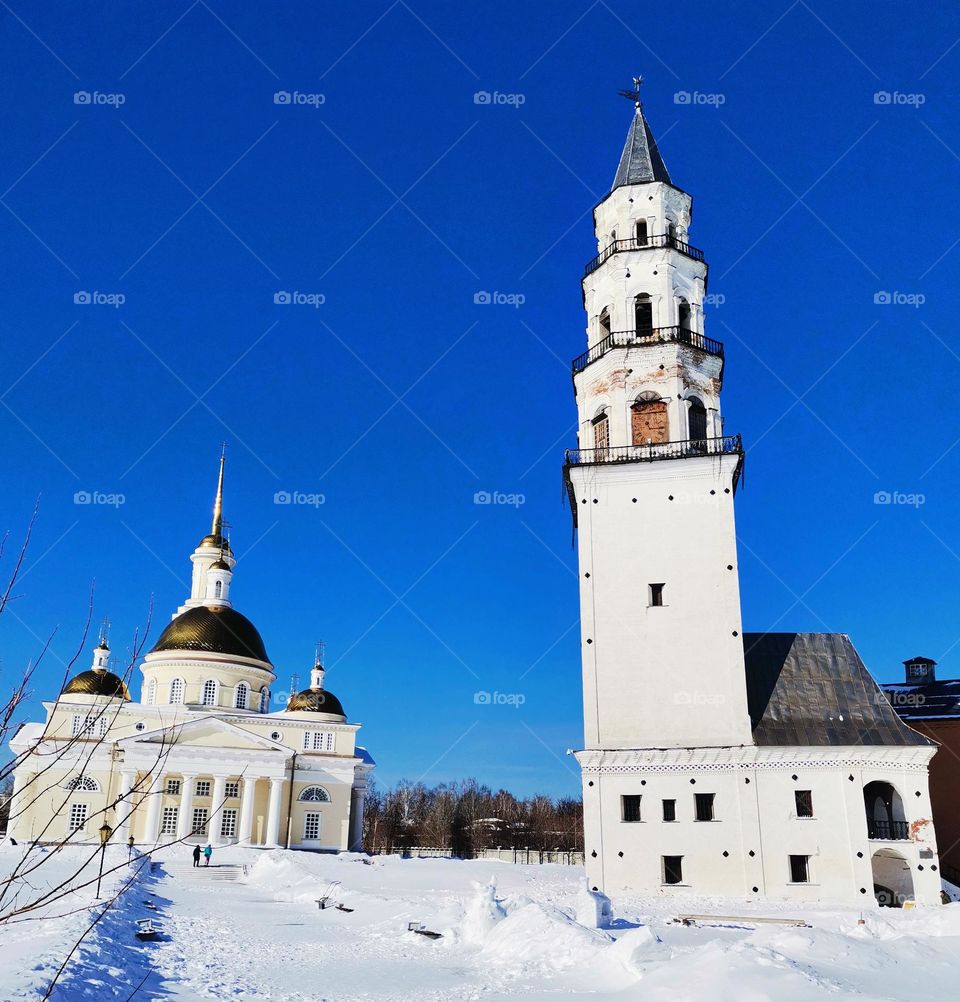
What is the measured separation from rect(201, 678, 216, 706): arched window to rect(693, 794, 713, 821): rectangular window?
35027 millimetres

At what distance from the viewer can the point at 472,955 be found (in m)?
15.4

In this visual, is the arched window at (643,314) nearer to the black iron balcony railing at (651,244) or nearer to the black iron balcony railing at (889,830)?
the black iron balcony railing at (651,244)

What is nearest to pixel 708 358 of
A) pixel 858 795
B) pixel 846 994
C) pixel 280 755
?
pixel 858 795

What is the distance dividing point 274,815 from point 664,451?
3185 cm

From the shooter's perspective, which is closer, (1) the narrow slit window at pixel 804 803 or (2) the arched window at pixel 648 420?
(1) the narrow slit window at pixel 804 803

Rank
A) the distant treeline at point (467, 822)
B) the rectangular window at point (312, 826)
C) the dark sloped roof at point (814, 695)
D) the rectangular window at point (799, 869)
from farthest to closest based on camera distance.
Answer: the distant treeline at point (467, 822) → the rectangular window at point (312, 826) → the dark sloped roof at point (814, 695) → the rectangular window at point (799, 869)

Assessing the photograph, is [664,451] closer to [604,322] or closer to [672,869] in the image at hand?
[604,322]

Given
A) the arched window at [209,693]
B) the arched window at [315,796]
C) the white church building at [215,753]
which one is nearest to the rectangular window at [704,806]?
the white church building at [215,753]

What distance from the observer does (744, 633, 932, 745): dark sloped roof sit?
1078 inches

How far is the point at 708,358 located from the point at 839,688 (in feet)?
39.6

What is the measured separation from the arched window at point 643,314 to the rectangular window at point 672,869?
1757 centimetres

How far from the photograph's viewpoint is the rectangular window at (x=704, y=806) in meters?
26.6

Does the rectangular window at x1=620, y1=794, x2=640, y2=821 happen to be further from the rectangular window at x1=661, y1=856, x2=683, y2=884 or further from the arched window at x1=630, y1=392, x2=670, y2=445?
the arched window at x1=630, y1=392, x2=670, y2=445

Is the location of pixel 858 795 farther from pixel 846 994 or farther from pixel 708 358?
pixel 846 994
